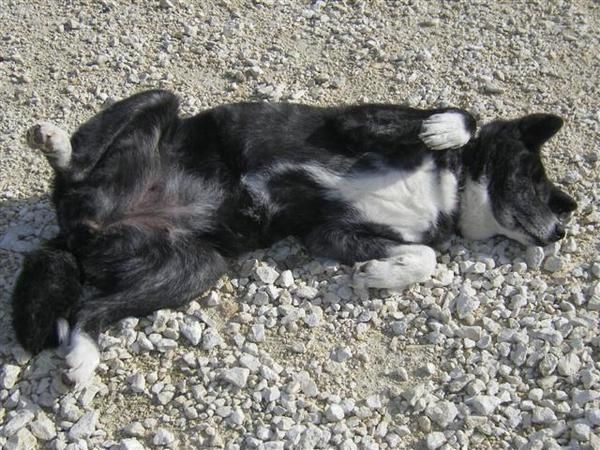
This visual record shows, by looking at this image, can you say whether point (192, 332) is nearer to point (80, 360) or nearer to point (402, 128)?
point (80, 360)

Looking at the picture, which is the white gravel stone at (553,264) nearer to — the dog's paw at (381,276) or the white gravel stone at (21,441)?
the dog's paw at (381,276)

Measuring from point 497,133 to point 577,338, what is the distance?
4.04ft

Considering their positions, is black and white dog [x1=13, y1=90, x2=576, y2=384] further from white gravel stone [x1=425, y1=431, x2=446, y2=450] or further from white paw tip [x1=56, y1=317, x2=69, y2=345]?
white gravel stone [x1=425, y1=431, x2=446, y2=450]

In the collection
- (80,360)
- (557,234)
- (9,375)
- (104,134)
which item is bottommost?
(9,375)

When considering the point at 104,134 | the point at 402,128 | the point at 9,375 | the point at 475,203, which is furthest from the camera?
the point at 475,203

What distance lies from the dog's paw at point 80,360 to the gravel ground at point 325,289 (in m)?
0.07

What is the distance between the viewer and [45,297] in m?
4.03

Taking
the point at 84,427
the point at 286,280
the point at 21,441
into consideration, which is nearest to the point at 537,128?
the point at 286,280

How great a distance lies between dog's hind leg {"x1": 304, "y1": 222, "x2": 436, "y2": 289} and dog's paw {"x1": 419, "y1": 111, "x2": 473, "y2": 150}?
54 cm

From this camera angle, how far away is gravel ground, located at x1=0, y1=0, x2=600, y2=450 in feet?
12.6

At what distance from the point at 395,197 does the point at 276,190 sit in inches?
24.8

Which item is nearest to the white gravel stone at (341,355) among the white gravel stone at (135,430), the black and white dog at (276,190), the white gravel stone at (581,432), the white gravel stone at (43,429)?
the black and white dog at (276,190)

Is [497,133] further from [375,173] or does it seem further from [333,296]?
[333,296]

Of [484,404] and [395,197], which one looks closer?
[484,404]
